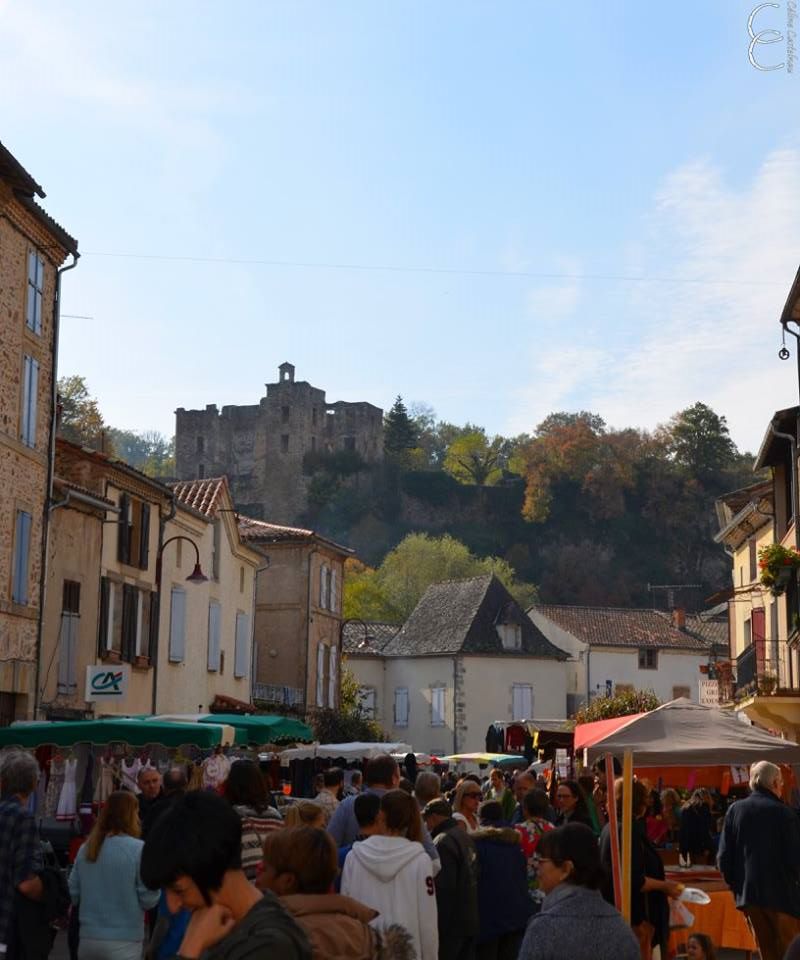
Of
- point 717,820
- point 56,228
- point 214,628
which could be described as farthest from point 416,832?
point 214,628

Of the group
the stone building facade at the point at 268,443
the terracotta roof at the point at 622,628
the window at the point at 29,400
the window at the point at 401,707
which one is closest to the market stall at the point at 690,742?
the window at the point at 29,400

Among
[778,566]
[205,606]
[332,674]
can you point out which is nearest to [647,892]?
[778,566]

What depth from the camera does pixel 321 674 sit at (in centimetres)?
4538

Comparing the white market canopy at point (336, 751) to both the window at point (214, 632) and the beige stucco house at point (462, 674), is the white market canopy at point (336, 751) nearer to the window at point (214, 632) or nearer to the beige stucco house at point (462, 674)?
the window at point (214, 632)

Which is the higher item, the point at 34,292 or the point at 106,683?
the point at 34,292

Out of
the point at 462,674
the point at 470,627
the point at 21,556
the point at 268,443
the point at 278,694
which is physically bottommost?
the point at 278,694

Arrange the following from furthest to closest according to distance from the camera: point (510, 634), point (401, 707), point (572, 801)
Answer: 1. point (401, 707)
2. point (510, 634)
3. point (572, 801)

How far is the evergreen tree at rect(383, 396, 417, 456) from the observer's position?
11600 cm

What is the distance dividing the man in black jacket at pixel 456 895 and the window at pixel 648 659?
5307 cm

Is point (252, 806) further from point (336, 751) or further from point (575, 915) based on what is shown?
point (336, 751)

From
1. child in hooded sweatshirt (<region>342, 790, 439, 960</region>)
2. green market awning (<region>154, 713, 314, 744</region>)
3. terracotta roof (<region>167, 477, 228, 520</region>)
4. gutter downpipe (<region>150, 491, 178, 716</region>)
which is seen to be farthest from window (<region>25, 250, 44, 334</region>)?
child in hooded sweatshirt (<region>342, 790, 439, 960</region>)

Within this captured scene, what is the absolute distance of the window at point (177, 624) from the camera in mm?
32125

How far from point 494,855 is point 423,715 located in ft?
168

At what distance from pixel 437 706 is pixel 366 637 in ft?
17.7
